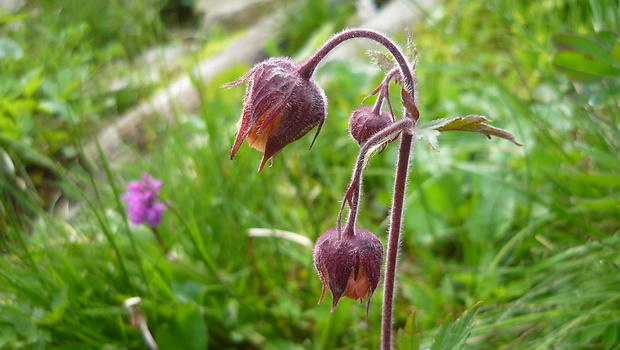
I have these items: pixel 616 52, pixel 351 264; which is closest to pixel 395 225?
pixel 351 264

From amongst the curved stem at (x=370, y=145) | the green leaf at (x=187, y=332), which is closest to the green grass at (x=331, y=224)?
the green leaf at (x=187, y=332)

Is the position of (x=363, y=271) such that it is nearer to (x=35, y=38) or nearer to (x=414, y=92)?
(x=414, y=92)

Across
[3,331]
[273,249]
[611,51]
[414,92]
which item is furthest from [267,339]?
[611,51]

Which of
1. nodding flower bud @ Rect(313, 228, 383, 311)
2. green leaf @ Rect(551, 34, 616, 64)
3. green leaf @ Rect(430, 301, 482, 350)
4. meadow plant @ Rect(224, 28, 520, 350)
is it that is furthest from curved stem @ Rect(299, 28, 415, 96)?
green leaf @ Rect(551, 34, 616, 64)

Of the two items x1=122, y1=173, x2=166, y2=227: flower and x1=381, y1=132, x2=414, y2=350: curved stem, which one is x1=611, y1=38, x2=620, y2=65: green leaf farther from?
x1=122, y1=173, x2=166, y2=227: flower

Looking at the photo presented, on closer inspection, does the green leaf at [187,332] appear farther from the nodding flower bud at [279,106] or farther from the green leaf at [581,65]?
the green leaf at [581,65]
